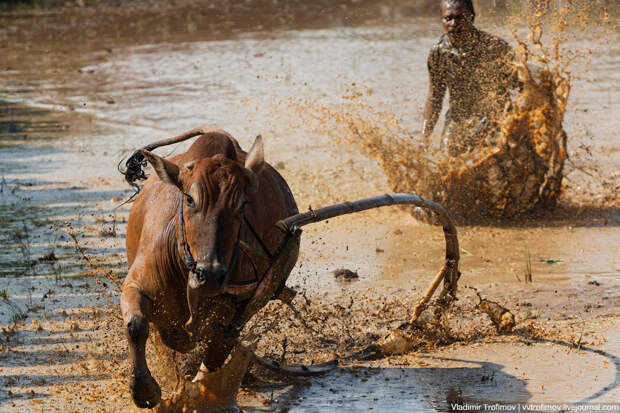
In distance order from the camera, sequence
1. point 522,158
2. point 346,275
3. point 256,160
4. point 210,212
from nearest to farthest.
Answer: point 210,212 → point 256,160 → point 346,275 → point 522,158

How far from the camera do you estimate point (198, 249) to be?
364cm

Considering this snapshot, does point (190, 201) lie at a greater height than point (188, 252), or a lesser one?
greater

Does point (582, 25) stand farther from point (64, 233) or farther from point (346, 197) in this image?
point (64, 233)

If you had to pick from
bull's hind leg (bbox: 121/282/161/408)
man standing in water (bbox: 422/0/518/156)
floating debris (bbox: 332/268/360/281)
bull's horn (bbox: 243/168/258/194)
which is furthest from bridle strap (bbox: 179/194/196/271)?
man standing in water (bbox: 422/0/518/156)

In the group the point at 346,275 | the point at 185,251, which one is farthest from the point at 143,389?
the point at 346,275

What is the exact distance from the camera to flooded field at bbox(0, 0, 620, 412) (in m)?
4.80

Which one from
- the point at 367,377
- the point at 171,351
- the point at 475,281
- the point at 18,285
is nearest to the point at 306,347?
the point at 367,377

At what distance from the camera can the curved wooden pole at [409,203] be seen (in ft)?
14.3

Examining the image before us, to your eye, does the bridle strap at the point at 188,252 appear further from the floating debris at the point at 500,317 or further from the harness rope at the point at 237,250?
the floating debris at the point at 500,317

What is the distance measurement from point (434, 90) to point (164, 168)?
16.1 ft

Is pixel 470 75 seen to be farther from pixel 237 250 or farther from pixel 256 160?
pixel 237 250

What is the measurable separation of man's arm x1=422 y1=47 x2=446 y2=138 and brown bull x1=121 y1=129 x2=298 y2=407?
150 inches

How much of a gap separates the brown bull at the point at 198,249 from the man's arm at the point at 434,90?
12.5 ft

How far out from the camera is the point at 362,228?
7820mm
